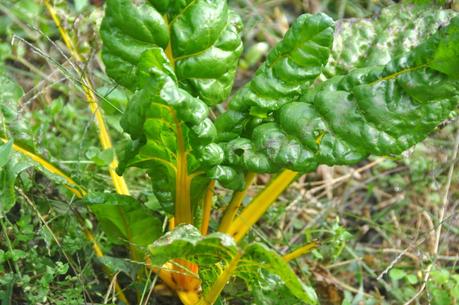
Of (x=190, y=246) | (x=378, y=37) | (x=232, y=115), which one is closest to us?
(x=190, y=246)

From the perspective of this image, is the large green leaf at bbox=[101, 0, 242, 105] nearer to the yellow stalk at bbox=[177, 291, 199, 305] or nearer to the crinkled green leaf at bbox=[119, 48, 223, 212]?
the crinkled green leaf at bbox=[119, 48, 223, 212]

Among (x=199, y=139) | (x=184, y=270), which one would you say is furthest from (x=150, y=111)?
(x=184, y=270)


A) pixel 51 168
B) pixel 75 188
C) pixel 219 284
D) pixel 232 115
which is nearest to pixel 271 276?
pixel 219 284

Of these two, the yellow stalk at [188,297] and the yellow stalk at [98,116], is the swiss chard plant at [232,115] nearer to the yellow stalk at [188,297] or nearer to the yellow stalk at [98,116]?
the yellow stalk at [188,297]

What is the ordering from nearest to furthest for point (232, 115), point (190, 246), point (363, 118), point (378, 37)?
point (190, 246), point (363, 118), point (232, 115), point (378, 37)

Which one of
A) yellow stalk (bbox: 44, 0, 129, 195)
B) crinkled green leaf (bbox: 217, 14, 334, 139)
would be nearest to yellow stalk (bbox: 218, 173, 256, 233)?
crinkled green leaf (bbox: 217, 14, 334, 139)

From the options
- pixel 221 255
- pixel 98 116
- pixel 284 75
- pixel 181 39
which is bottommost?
pixel 221 255

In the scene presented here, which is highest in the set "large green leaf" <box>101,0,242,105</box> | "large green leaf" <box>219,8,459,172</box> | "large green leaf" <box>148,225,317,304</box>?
"large green leaf" <box>101,0,242,105</box>

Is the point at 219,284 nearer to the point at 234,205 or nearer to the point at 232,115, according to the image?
the point at 234,205
